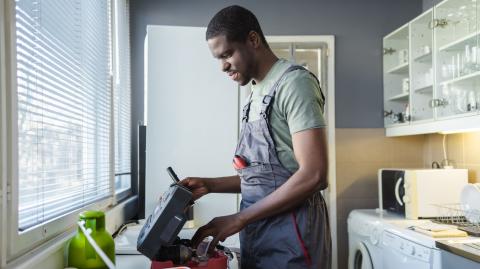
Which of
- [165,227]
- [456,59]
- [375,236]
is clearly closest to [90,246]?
[165,227]

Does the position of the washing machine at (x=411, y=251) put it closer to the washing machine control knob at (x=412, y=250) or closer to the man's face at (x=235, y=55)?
the washing machine control knob at (x=412, y=250)

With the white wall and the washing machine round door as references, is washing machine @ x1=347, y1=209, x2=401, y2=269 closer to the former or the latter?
the washing machine round door

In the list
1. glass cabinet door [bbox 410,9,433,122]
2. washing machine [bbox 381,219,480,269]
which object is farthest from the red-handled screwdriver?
glass cabinet door [bbox 410,9,433,122]

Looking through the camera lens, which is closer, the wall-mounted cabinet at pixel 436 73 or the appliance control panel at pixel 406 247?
the appliance control panel at pixel 406 247

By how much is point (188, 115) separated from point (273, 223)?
126 centimetres

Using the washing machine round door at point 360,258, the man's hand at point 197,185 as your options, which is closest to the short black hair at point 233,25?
the man's hand at point 197,185

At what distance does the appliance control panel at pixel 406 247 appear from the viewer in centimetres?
196

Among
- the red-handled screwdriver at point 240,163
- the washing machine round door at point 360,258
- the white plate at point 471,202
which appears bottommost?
the washing machine round door at point 360,258

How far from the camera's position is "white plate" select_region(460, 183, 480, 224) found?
2217 millimetres

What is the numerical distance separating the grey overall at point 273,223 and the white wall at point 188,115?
1.05m

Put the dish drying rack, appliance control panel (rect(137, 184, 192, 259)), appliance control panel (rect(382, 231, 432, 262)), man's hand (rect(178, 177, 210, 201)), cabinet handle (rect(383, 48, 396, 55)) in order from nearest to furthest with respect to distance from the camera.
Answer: appliance control panel (rect(137, 184, 192, 259)) → man's hand (rect(178, 177, 210, 201)) → appliance control panel (rect(382, 231, 432, 262)) → the dish drying rack → cabinet handle (rect(383, 48, 396, 55))

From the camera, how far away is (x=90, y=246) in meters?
1.20

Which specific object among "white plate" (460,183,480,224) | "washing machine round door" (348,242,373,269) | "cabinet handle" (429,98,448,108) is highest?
"cabinet handle" (429,98,448,108)

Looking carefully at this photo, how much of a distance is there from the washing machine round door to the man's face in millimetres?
1685
